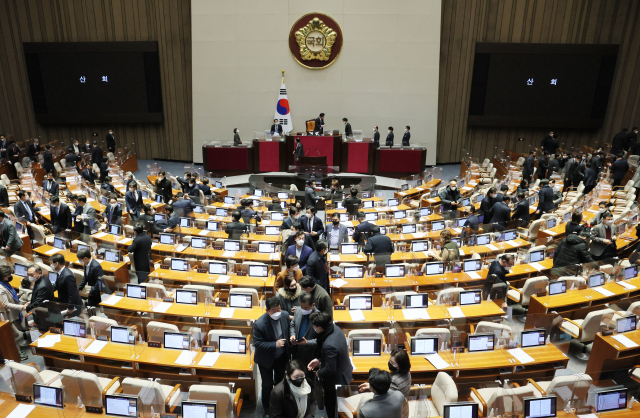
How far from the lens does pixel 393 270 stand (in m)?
8.32

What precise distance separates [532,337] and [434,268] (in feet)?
8.01

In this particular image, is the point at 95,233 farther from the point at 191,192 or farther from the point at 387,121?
the point at 387,121

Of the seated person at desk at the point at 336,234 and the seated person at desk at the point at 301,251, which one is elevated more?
the seated person at desk at the point at 301,251

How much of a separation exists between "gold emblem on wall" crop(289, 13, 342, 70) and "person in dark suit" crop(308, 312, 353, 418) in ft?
54.3

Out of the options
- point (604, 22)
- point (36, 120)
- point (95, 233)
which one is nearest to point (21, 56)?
point (36, 120)

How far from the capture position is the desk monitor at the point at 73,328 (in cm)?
633

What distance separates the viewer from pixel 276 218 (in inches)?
475

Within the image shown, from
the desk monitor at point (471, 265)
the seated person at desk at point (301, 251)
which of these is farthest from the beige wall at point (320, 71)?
the seated person at desk at point (301, 251)

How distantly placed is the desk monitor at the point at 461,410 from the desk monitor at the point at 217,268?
4897 mm

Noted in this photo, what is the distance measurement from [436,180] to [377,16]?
7.62 metres

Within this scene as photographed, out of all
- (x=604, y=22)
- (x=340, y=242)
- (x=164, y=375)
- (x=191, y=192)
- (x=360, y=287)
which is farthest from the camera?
(x=604, y=22)

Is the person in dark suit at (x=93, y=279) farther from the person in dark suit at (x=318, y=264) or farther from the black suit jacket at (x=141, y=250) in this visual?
the person in dark suit at (x=318, y=264)

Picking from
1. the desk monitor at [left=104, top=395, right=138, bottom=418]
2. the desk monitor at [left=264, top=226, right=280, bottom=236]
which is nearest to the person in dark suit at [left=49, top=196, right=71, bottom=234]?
the desk monitor at [left=264, top=226, right=280, bottom=236]

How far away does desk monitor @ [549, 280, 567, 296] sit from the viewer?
7668 millimetres
